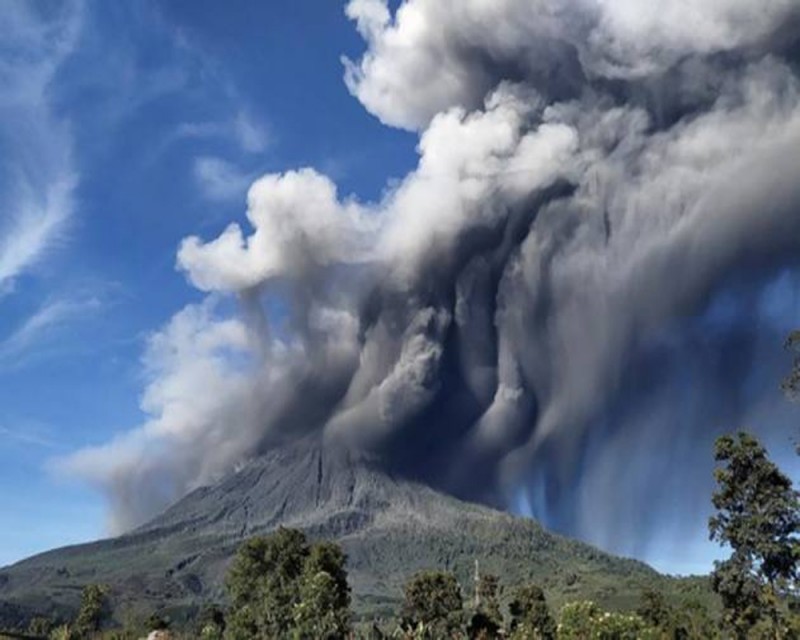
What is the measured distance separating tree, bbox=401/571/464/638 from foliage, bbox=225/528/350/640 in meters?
15.9

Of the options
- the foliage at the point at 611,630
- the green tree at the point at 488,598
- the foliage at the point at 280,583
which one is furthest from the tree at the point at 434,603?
the foliage at the point at 611,630

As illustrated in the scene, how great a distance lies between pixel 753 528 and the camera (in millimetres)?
62781

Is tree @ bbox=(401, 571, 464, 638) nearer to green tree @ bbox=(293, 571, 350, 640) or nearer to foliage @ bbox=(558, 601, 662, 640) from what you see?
green tree @ bbox=(293, 571, 350, 640)

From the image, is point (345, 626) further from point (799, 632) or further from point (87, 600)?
point (87, 600)

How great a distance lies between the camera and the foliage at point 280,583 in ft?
305

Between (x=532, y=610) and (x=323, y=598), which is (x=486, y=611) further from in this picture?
(x=323, y=598)

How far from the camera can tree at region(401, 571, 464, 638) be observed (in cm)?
11562

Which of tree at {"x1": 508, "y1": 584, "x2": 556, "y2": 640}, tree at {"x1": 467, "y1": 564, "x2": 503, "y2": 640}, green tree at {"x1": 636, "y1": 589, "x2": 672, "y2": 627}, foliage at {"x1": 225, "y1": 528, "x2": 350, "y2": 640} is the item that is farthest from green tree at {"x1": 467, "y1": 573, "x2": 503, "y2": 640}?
green tree at {"x1": 636, "y1": 589, "x2": 672, "y2": 627}

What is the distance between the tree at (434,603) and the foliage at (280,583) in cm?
1591

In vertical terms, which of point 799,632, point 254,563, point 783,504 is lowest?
point 799,632

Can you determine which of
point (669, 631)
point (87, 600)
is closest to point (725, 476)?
point (669, 631)

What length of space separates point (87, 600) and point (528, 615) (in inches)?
2590

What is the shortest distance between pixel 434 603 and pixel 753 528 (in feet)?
210

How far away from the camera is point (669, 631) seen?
101750mm
